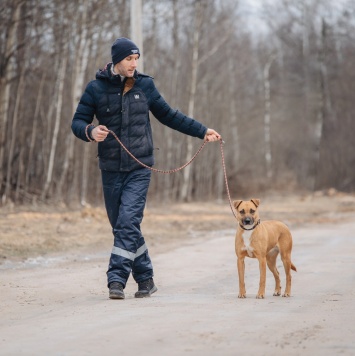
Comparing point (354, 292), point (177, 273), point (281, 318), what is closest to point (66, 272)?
point (177, 273)

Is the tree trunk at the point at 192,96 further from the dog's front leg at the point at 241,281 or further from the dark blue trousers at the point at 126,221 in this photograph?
the dog's front leg at the point at 241,281

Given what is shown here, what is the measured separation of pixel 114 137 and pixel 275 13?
146 ft

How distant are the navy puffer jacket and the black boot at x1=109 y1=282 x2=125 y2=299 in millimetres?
954

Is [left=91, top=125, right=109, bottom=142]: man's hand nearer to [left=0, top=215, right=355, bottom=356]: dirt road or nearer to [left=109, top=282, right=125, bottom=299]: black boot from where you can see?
[left=109, top=282, right=125, bottom=299]: black boot

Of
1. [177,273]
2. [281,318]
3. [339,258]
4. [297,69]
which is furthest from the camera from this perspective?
[297,69]

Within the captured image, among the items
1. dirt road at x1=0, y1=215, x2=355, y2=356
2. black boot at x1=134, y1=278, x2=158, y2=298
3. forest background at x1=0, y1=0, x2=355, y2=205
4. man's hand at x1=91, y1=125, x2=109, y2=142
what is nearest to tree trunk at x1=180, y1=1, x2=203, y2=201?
forest background at x1=0, y1=0, x2=355, y2=205

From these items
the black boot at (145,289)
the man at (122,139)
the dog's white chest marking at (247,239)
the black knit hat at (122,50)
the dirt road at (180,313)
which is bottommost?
the dirt road at (180,313)

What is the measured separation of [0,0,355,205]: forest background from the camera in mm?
22188

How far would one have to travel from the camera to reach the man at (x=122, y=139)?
7.71 m

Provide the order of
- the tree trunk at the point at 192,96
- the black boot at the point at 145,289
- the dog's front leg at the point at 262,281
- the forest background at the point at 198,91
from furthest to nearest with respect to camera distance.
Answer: the tree trunk at the point at 192,96 → the forest background at the point at 198,91 → the black boot at the point at 145,289 → the dog's front leg at the point at 262,281

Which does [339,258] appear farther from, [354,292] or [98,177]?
[98,177]

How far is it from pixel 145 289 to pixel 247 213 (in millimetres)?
1090

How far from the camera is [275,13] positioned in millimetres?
50906

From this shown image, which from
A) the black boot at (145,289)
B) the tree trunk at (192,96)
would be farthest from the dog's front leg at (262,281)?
the tree trunk at (192,96)
